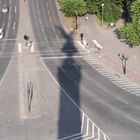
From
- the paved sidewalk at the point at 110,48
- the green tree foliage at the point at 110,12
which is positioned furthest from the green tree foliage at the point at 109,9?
the paved sidewalk at the point at 110,48

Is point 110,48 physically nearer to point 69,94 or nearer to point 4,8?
point 69,94

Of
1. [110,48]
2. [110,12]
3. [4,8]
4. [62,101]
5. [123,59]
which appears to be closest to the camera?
[62,101]

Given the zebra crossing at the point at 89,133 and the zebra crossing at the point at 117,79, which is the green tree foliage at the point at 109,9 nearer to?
the zebra crossing at the point at 117,79

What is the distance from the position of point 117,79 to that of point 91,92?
30.9 ft

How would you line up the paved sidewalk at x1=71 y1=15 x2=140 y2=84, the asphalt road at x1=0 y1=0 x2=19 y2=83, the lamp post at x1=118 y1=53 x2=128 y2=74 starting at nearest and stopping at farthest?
the lamp post at x1=118 y1=53 x2=128 y2=74 → the paved sidewalk at x1=71 y1=15 x2=140 y2=84 → the asphalt road at x1=0 y1=0 x2=19 y2=83

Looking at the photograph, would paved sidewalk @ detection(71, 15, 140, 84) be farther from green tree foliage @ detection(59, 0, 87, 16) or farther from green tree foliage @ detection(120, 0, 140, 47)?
green tree foliage @ detection(59, 0, 87, 16)

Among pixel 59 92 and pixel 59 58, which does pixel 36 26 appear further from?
pixel 59 92

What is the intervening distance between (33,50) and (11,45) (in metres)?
6.90

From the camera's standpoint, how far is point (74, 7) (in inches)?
5251

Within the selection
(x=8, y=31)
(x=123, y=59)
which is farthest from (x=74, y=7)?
(x=123, y=59)

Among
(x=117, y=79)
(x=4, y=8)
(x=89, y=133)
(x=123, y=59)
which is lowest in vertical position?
(x=89, y=133)

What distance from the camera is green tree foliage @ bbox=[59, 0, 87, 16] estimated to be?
438ft

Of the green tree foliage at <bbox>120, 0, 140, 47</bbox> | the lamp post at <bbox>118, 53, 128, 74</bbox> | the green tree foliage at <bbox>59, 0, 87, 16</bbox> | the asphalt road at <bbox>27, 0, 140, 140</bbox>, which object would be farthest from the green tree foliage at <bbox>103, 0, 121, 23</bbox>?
the lamp post at <bbox>118, 53, 128, 74</bbox>

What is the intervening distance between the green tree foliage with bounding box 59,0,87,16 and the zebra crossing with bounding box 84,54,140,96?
29.9 m
